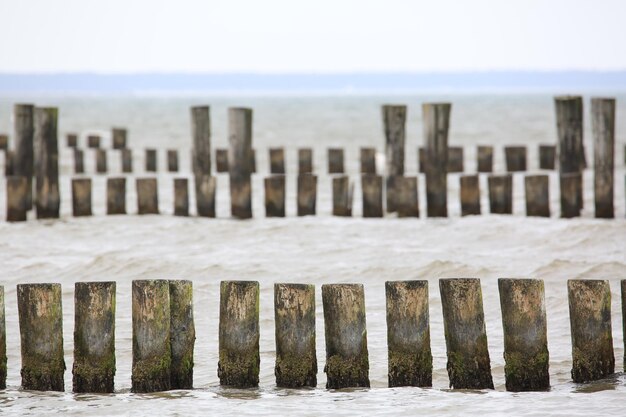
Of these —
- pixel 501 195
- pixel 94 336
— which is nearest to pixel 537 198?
pixel 501 195

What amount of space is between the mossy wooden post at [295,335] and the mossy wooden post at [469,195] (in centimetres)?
797

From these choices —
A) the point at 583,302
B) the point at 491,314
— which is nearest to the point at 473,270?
the point at 491,314

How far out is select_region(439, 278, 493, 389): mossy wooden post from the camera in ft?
20.9

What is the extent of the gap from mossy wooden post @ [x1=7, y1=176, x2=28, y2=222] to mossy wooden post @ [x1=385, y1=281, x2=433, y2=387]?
847cm

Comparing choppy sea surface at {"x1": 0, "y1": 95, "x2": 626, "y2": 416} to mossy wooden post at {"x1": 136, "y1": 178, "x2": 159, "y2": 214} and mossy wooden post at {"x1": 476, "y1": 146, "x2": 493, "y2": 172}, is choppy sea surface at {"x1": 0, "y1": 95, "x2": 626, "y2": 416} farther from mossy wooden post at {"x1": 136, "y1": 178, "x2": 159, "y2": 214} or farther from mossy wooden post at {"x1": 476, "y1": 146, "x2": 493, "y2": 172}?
mossy wooden post at {"x1": 476, "y1": 146, "x2": 493, "y2": 172}

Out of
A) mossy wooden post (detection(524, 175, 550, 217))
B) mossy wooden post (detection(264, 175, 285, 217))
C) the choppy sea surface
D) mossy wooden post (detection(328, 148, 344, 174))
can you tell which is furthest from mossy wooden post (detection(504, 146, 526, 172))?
mossy wooden post (detection(264, 175, 285, 217))

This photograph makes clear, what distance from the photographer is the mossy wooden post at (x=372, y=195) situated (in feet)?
46.6

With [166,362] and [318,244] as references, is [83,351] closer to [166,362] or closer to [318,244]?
[166,362]

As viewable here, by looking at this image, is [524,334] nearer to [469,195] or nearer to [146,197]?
[469,195]

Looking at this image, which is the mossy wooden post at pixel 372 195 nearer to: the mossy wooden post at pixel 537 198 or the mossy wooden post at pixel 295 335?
the mossy wooden post at pixel 537 198

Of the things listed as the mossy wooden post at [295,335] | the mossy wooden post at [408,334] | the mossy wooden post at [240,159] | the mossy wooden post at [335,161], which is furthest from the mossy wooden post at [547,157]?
the mossy wooden post at [295,335]

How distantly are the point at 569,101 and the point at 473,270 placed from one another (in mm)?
3974

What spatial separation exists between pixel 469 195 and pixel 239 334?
8.23 metres

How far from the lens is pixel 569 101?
1400 cm
